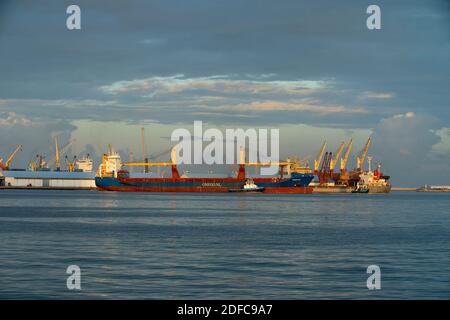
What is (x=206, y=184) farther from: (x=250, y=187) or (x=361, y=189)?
(x=361, y=189)

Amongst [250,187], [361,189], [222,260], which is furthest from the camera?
[361,189]

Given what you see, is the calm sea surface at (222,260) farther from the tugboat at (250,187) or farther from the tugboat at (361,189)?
the tugboat at (361,189)

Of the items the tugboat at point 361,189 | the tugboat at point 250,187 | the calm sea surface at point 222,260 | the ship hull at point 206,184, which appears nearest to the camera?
the calm sea surface at point 222,260

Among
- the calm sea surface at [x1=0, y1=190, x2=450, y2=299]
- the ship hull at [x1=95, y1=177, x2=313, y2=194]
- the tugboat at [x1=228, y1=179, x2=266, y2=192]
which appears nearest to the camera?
the calm sea surface at [x1=0, y1=190, x2=450, y2=299]

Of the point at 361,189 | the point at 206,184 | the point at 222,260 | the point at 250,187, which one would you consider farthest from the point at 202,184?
the point at 222,260

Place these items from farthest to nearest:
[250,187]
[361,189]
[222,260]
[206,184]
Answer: [361,189]
[206,184]
[250,187]
[222,260]

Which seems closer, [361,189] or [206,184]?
[206,184]

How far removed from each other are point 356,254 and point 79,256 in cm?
1271

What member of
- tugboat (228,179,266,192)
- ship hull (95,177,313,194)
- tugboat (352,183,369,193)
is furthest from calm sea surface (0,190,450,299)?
tugboat (352,183,369,193)

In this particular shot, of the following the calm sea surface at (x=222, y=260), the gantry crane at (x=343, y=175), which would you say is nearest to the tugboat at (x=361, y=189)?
the gantry crane at (x=343, y=175)

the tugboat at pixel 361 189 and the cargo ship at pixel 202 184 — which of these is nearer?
the cargo ship at pixel 202 184

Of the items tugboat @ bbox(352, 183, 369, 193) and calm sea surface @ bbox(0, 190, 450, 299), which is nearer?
calm sea surface @ bbox(0, 190, 450, 299)

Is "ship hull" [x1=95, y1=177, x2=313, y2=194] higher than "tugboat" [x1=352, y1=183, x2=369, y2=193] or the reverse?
higher

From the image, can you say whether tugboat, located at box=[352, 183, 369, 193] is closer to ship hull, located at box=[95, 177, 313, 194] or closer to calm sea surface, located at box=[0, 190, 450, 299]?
ship hull, located at box=[95, 177, 313, 194]
